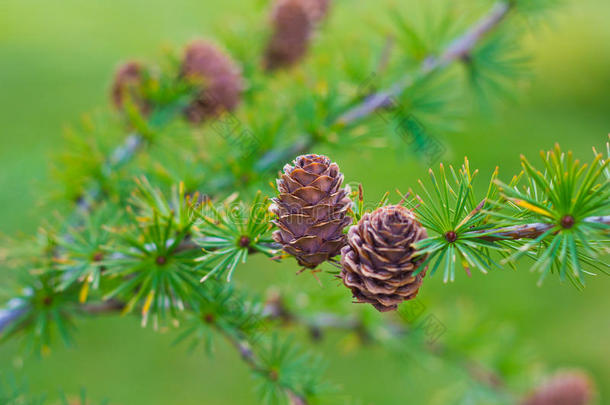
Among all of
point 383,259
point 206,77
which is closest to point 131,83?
point 206,77

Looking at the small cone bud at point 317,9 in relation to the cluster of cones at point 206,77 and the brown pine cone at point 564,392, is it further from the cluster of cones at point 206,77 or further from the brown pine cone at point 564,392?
the brown pine cone at point 564,392

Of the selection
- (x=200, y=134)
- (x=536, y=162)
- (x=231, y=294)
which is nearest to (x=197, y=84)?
(x=200, y=134)

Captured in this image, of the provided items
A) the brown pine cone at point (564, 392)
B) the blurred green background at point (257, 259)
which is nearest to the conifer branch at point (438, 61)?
the blurred green background at point (257, 259)

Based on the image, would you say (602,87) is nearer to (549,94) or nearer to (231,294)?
(549,94)

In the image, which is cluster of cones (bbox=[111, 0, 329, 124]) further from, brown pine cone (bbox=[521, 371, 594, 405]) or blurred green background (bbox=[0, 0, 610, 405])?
brown pine cone (bbox=[521, 371, 594, 405])

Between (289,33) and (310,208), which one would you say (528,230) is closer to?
(310,208)

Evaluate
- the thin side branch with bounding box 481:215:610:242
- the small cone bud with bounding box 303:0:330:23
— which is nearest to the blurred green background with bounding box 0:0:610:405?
the small cone bud with bounding box 303:0:330:23
